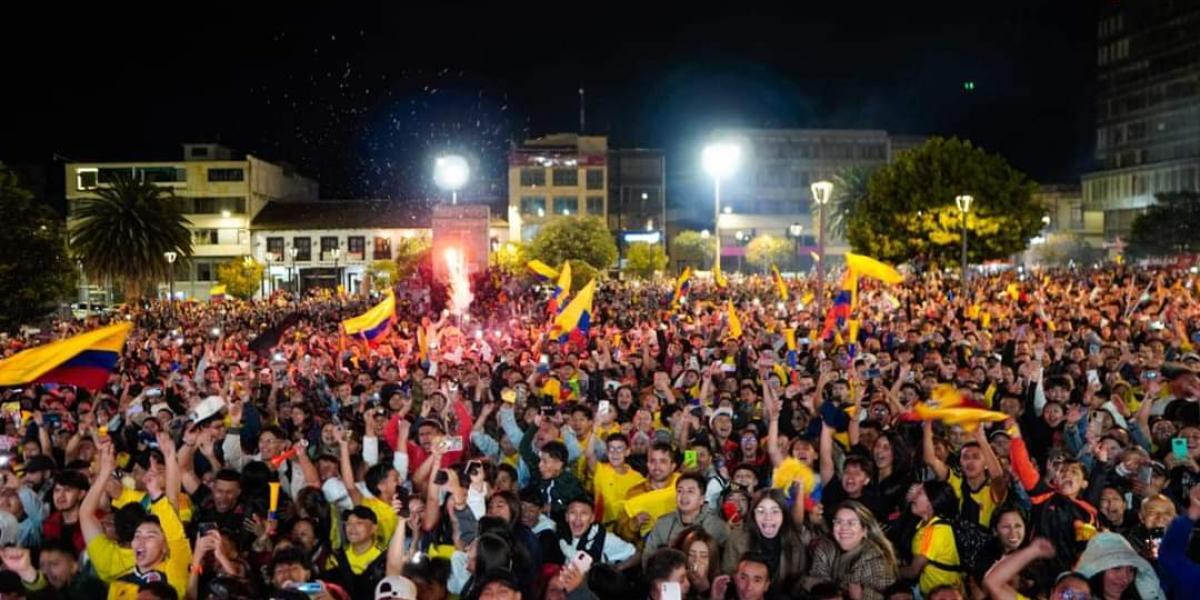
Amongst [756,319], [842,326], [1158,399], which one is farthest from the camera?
[756,319]

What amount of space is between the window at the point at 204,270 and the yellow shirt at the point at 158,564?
263 feet

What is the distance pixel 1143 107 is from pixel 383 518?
9322 cm

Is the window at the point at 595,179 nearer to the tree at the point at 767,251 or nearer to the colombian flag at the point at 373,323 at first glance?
the tree at the point at 767,251

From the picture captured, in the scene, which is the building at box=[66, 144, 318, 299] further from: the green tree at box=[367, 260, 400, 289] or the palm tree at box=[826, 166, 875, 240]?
the palm tree at box=[826, 166, 875, 240]

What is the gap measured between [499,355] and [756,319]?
6897mm

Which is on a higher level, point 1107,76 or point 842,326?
point 1107,76

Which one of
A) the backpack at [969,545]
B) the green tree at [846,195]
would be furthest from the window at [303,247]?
the backpack at [969,545]

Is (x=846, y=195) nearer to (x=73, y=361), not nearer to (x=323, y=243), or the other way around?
(x=323, y=243)

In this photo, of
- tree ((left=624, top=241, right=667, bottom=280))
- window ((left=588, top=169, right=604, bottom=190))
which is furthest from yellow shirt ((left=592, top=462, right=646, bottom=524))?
window ((left=588, top=169, right=604, bottom=190))

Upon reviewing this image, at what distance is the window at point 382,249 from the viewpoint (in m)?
84.1

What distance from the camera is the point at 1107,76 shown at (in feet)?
308

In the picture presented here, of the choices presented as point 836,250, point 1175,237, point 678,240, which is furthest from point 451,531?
point 836,250

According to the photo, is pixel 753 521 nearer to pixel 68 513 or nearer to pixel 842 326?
pixel 68 513

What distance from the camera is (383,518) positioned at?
778cm
